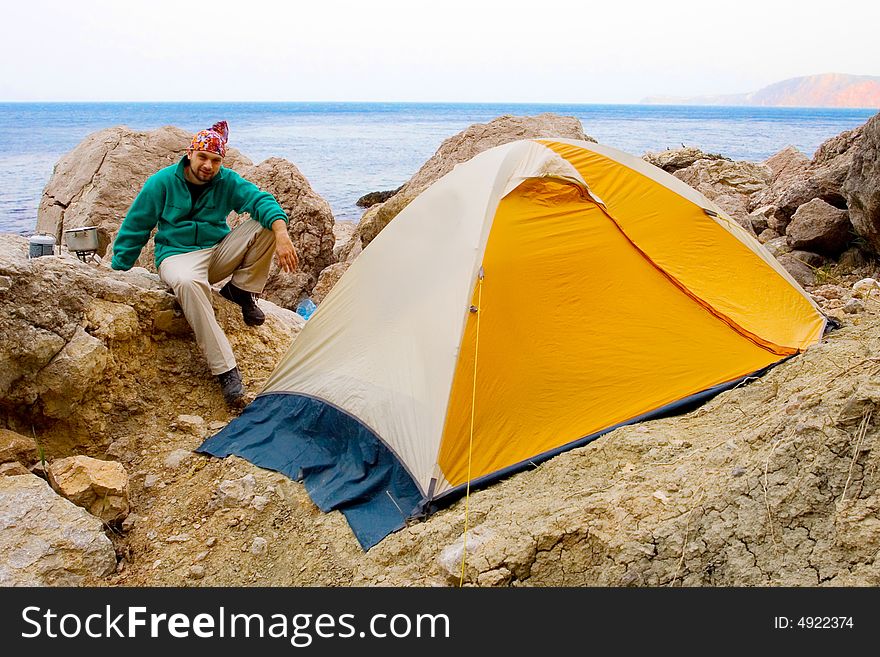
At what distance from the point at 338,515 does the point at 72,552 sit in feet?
4.44

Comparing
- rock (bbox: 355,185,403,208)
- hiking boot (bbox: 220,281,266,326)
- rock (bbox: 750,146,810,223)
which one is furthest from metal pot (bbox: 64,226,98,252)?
rock (bbox: 355,185,403,208)

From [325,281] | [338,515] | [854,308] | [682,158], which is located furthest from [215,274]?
[682,158]

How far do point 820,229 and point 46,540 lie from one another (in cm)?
733

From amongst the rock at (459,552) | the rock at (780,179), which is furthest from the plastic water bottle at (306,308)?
the rock at (459,552)

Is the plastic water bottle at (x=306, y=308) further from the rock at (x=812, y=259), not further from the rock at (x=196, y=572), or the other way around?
the rock at (x=812, y=259)

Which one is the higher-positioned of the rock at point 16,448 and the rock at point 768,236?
the rock at point 768,236

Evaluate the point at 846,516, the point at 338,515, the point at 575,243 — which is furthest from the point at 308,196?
the point at 846,516

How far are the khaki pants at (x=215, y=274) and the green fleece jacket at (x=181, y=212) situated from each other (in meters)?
0.11

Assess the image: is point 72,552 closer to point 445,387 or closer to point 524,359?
point 445,387

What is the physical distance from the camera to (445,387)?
4113 mm

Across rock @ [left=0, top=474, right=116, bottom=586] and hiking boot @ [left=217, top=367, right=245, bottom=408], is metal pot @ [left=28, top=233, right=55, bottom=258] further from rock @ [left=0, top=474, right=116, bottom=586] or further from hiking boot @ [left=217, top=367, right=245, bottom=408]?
rock @ [left=0, top=474, right=116, bottom=586]

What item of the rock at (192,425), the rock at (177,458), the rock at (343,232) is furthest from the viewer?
the rock at (343,232)

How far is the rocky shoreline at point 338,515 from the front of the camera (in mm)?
2670

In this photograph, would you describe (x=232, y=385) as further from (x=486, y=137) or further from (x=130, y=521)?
(x=486, y=137)
